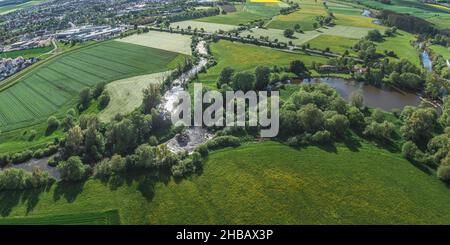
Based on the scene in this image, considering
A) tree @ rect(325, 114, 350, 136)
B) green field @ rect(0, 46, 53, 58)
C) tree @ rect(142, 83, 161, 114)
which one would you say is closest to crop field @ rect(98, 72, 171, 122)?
tree @ rect(142, 83, 161, 114)

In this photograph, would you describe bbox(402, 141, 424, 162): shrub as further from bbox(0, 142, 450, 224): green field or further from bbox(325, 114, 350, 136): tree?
bbox(325, 114, 350, 136): tree

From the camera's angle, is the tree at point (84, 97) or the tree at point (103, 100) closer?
the tree at point (103, 100)

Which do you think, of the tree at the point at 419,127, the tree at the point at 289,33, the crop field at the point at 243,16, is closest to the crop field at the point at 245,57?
the tree at the point at 289,33

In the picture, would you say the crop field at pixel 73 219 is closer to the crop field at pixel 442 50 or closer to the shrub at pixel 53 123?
the shrub at pixel 53 123

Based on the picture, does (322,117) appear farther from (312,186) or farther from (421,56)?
(421,56)
